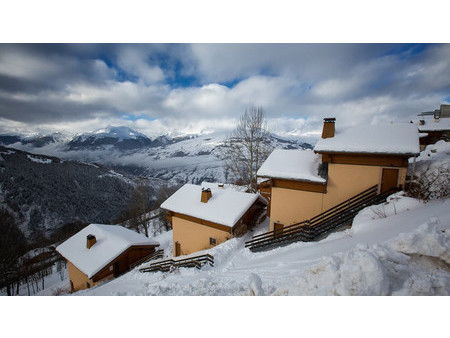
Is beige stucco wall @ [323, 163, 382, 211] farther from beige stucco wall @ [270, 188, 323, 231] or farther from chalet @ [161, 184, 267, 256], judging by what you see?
chalet @ [161, 184, 267, 256]

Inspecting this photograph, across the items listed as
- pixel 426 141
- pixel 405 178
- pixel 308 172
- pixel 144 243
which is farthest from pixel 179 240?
pixel 426 141

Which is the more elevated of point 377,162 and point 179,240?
point 377,162

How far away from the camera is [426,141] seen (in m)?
18.8

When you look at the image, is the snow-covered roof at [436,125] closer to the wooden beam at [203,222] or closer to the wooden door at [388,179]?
the wooden door at [388,179]

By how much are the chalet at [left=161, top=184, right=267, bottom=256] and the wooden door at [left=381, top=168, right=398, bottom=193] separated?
6.53 meters

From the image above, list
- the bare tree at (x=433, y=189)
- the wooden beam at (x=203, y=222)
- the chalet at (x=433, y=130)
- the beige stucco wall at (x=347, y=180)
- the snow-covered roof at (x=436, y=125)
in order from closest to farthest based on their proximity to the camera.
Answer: the bare tree at (x=433, y=189) → the beige stucco wall at (x=347, y=180) → the wooden beam at (x=203, y=222) → the chalet at (x=433, y=130) → the snow-covered roof at (x=436, y=125)

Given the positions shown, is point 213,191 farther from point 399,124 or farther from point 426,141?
point 426,141

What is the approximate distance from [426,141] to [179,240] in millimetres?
27306

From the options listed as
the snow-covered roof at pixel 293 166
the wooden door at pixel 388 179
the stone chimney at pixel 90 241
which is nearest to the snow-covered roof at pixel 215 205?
the snow-covered roof at pixel 293 166

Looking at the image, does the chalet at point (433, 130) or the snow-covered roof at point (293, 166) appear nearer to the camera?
the snow-covered roof at point (293, 166)

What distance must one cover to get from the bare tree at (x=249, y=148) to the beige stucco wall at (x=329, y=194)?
5.34 meters

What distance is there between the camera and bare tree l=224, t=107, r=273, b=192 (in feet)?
44.8

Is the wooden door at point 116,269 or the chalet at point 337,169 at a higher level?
the chalet at point 337,169

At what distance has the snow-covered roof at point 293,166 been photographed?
26.2ft
